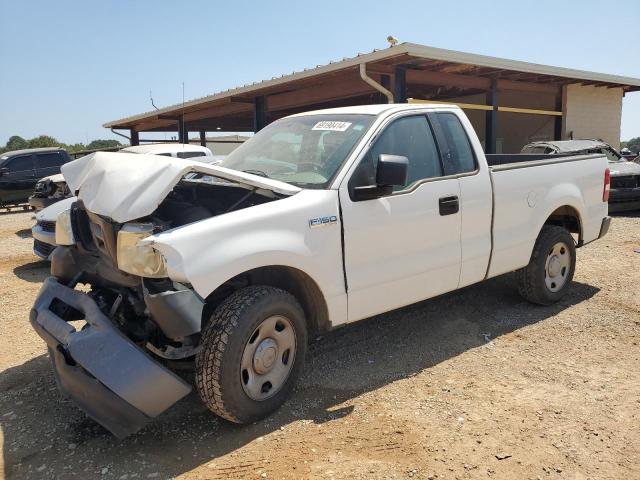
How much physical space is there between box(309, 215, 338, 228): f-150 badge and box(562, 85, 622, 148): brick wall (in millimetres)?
14778

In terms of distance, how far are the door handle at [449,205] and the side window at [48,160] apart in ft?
49.5

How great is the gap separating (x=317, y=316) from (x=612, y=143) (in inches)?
712

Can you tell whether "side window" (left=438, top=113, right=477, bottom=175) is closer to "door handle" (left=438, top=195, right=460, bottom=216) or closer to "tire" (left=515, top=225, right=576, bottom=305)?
"door handle" (left=438, top=195, right=460, bottom=216)

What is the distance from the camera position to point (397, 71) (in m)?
10.8

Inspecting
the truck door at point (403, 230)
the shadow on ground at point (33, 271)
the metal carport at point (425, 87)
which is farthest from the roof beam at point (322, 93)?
the truck door at point (403, 230)

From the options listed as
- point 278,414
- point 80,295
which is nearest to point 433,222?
point 278,414

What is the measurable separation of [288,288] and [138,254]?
1095 millimetres

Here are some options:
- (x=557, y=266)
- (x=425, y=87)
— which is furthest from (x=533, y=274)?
(x=425, y=87)

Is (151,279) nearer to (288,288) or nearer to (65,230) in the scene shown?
(288,288)

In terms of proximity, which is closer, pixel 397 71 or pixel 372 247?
pixel 372 247

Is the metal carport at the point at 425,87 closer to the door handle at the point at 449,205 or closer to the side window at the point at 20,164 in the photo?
the side window at the point at 20,164

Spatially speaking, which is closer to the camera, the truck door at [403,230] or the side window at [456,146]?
the truck door at [403,230]

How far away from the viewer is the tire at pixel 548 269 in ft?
16.8

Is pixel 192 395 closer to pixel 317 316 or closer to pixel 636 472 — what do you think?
pixel 317 316
